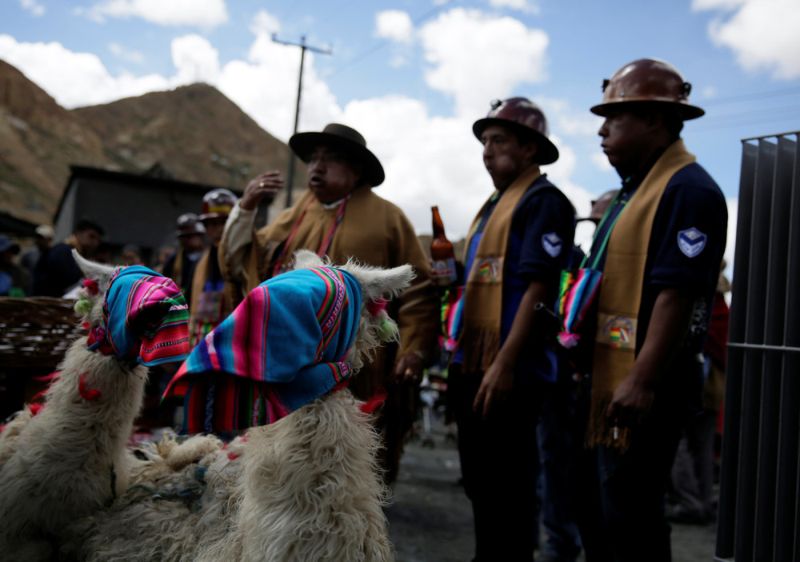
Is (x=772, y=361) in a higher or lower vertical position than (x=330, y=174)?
lower

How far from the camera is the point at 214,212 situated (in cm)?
591

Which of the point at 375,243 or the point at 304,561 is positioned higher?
the point at 375,243

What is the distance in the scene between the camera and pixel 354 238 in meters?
3.35

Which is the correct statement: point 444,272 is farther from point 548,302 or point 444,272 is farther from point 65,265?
point 65,265

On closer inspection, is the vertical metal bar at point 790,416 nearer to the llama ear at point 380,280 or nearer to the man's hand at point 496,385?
the man's hand at point 496,385

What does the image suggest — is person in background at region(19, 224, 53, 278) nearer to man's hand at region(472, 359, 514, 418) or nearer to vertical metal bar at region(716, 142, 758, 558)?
man's hand at region(472, 359, 514, 418)

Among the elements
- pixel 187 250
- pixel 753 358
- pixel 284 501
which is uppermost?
pixel 187 250

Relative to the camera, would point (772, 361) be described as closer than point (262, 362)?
No

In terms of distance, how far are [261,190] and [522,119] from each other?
1.45 m

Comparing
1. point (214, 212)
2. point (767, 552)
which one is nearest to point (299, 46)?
point (214, 212)

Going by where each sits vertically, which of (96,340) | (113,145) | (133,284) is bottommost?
(96,340)

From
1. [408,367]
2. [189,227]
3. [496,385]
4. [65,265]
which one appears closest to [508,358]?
[496,385]

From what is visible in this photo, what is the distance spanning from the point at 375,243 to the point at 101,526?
189 centimetres

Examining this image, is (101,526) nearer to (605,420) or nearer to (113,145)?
(605,420)
